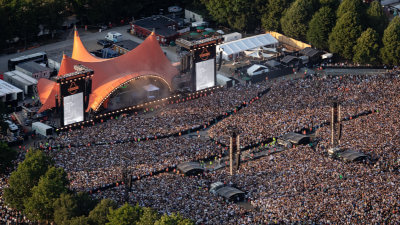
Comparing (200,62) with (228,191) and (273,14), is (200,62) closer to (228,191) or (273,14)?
(273,14)

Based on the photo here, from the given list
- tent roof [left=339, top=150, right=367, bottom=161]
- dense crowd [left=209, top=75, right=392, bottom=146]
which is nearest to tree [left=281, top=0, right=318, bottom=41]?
dense crowd [left=209, top=75, right=392, bottom=146]

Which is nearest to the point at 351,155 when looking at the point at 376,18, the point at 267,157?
the point at 267,157

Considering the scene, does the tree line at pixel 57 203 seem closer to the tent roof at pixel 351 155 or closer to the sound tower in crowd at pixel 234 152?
the sound tower in crowd at pixel 234 152

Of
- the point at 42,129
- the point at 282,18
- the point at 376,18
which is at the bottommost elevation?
the point at 42,129

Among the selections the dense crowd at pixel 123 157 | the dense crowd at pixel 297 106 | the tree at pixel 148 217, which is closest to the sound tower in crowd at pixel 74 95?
the dense crowd at pixel 123 157

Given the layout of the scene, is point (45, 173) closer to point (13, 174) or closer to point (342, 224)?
point (13, 174)

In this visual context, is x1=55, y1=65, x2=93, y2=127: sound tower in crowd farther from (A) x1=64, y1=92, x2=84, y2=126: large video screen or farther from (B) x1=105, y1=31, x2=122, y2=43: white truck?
(B) x1=105, y1=31, x2=122, y2=43: white truck
